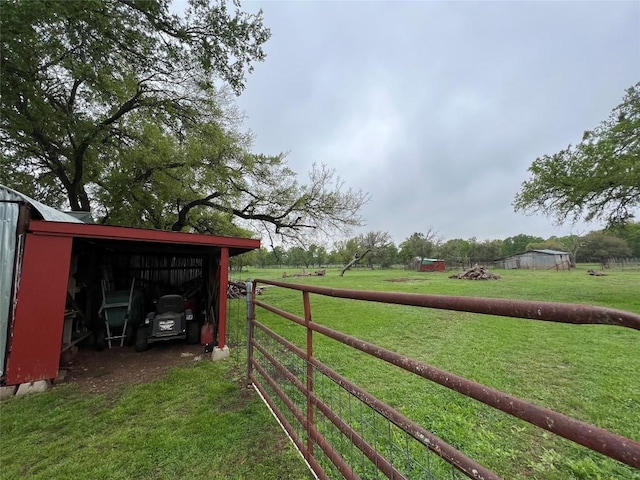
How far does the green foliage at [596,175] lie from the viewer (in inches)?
336

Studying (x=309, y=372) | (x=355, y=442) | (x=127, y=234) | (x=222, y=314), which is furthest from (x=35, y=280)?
(x=355, y=442)

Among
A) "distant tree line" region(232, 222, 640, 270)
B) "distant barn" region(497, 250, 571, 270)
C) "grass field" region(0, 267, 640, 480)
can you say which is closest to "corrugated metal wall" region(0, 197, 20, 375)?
"grass field" region(0, 267, 640, 480)

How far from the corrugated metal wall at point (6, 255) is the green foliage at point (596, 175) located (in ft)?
43.8

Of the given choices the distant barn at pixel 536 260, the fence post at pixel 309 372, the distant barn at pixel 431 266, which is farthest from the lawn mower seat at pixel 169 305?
the distant barn at pixel 536 260

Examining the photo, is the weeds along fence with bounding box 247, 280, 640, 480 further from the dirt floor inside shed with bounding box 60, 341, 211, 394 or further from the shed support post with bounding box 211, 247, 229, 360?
the dirt floor inside shed with bounding box 60, 341, 211, 394

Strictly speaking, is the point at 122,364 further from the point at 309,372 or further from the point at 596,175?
the point at 596,175

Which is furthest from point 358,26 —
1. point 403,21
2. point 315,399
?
point 315,399

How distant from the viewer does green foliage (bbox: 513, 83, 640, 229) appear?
28.0ft

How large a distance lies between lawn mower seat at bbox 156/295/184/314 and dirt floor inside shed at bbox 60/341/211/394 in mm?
706

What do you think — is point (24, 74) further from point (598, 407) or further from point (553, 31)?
point (553, 31)

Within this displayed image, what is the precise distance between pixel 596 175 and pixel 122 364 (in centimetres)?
1323

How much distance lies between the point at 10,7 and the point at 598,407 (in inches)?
346

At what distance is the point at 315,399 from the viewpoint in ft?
5.98

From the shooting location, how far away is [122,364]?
4.52 metres
